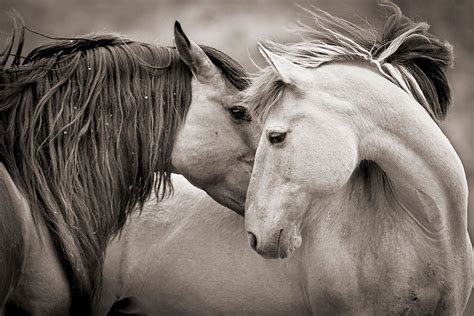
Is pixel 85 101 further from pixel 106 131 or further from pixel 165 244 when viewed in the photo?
pixel 165 244

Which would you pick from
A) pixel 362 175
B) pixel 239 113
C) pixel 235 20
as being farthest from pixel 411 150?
pixel 235 20

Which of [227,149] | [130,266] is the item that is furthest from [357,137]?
[130,266]

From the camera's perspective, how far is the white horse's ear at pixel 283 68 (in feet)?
12.1

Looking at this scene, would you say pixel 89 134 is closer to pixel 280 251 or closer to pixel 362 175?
pixel 280 251

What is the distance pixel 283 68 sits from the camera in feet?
12.1

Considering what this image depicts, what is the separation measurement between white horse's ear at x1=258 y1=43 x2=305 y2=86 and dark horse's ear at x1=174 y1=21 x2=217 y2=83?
0.46 meters

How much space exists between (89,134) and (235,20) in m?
5.56

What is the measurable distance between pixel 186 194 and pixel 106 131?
611mm

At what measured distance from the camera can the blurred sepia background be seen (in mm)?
9039

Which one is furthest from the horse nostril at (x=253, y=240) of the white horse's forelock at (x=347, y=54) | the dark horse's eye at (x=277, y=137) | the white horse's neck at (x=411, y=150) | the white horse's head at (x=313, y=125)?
the white horse's forelock at (x=347, y=54)

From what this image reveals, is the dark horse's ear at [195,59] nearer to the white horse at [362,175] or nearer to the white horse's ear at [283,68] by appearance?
the white horse at [362,175]

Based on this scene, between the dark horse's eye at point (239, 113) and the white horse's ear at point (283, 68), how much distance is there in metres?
0.43

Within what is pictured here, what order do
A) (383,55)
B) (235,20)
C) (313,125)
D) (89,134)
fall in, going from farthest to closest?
1. (235,20)
2. (89,134)
3. (383,55)
4. (313,125)

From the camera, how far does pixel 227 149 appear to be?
13.5 feet
